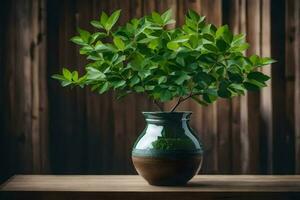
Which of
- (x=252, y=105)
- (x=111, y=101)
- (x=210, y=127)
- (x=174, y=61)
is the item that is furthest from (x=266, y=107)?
(x=174, y=61)

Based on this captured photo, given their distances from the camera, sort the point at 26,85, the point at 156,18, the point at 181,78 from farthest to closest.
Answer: the point at 26,85 < the point at 156,18 < the point at 181,78

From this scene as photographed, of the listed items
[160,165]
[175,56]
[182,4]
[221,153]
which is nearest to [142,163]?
[160,165]

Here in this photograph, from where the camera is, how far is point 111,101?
9.32ft

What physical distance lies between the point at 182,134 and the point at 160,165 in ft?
0.45

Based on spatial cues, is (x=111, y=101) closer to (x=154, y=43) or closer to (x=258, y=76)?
(x=154, y=43)

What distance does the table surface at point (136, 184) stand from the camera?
194 cm

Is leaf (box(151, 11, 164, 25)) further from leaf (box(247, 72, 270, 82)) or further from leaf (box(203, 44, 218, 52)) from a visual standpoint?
leaf (box(247, 72, 270, 82))

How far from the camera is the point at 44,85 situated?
282 cm

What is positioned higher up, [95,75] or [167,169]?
[95,75]

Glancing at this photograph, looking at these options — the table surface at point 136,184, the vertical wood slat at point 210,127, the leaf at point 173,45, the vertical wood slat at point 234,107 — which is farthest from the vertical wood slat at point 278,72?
the leaf at point 173,45

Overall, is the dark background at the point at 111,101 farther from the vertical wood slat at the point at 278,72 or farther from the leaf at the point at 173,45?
the leaf at the point at 173,45

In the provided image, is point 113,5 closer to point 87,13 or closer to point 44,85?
point 87,13

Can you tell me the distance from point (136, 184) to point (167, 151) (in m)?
0.19

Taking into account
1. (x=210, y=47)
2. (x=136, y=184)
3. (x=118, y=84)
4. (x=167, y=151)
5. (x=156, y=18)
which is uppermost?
(x=156, y=18)
